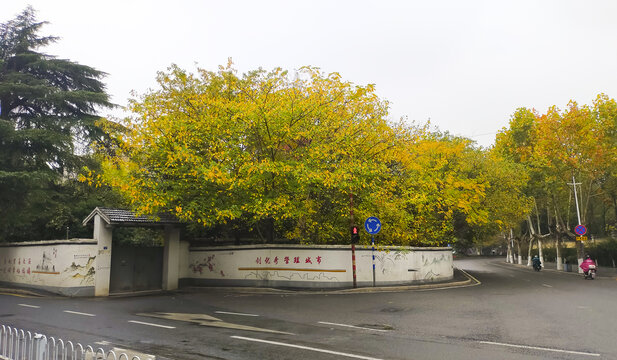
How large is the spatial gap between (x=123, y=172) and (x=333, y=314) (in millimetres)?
11597

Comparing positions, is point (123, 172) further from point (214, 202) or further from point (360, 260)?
point (360, 260)

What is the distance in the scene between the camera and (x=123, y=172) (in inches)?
749

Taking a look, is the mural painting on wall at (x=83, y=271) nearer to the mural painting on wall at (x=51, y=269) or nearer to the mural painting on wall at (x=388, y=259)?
the mural painting on wall at (x=51, y=269)

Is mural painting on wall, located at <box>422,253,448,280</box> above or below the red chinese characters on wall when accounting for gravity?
below

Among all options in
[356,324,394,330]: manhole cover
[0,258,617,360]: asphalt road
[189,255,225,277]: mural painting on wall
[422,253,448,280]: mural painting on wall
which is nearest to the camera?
[0,258,617,360]: asphalt road

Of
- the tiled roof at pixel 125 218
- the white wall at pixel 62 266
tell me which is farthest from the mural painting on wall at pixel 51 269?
the tiled roof at pixel 125 218

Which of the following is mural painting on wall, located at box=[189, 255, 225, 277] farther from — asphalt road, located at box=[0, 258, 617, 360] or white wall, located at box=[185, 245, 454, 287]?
asphalt road, located at box=[0, 258, 617, 360]

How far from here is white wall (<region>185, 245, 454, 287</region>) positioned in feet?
63.6

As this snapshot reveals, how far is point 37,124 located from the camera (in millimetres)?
24422

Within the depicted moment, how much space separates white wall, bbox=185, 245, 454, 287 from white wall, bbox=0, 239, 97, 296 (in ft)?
15.3

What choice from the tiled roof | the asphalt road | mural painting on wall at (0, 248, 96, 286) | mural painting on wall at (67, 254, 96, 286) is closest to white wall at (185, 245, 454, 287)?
the asphalt road

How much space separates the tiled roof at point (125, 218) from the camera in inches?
745

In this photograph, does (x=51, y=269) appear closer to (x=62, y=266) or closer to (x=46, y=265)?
(x=46, y=265)

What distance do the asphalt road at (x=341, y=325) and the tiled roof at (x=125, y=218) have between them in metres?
3.74
